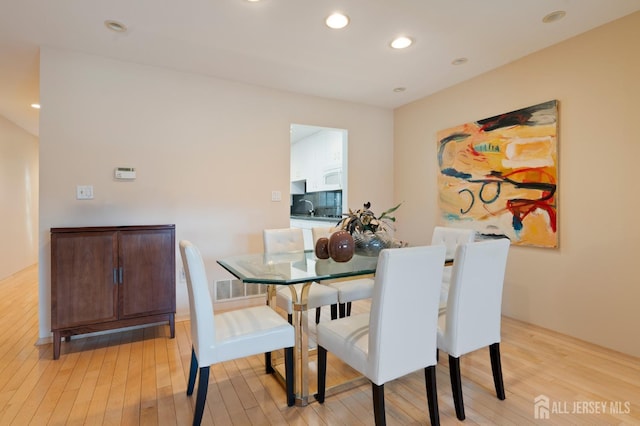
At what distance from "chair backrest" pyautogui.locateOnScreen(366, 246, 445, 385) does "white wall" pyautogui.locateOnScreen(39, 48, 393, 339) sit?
231cm

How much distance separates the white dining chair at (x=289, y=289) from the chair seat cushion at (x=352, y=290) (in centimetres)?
6

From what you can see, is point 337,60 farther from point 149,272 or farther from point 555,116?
point 149,272

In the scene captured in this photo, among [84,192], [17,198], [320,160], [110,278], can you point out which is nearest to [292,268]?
[110,278]

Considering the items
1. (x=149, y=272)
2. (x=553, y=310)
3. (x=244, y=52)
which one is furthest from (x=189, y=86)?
(x=553, y=310)

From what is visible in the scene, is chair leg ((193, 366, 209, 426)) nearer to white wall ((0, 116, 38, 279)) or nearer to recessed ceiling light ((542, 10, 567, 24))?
recessed ceiling light ((542, 10, 567, 24))

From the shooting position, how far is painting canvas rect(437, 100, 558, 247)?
2787 mm

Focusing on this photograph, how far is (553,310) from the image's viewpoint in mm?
2801

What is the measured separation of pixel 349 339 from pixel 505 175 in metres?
2.40

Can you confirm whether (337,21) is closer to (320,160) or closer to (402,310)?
(402,310)

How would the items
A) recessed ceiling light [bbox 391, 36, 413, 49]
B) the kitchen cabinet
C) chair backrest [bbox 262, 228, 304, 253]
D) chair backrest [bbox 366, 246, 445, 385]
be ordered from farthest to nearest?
the kitchen cabinet → chair backrest [bbox 262, 228, 304, 253] → recessed ceiling light [bbox 391, 36, 413, 49] → chair backrest [bbox 366, 246, 445, 385]

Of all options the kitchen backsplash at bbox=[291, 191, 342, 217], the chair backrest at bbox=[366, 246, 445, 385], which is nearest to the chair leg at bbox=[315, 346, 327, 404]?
the chair backrest at bbox=[366, 246, 445, 385]

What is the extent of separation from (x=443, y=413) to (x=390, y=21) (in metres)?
2.53

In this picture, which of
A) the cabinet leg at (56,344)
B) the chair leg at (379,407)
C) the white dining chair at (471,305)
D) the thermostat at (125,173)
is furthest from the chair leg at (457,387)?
the thermostat at (125,173)

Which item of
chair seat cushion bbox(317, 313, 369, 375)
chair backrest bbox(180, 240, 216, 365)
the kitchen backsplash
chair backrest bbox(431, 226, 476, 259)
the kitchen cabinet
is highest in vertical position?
the kitchen cabinet
